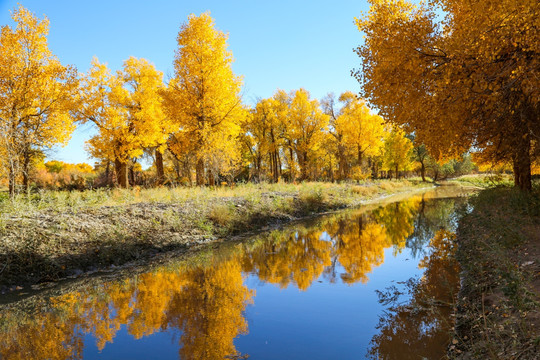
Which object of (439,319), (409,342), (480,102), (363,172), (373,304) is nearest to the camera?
(409,342)

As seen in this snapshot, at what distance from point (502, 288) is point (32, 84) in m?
19.4

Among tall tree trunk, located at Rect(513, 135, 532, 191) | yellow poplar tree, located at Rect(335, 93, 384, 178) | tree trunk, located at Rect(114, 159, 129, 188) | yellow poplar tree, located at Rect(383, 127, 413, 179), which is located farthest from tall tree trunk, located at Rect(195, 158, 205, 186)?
yellow poplar tree, located at Rect(383, 127, 413, 179)

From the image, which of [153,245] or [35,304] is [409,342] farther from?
[153,245]

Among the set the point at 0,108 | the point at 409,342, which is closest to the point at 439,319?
the point at 409,342

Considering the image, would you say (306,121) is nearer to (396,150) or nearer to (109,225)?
(396,150)

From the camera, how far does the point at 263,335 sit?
4805mm

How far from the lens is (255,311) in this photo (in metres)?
5.67

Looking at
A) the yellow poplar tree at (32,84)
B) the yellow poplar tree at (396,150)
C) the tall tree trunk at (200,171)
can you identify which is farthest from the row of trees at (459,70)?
the yellow poplar tree at (396,150)

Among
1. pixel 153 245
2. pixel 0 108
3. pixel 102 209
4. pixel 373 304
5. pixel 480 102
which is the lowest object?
pixel 373 304

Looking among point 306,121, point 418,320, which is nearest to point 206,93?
point 306,121

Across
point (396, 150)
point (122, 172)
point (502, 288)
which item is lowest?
point (502, 288)

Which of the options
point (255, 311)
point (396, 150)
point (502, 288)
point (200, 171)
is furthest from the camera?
point (396, 150)

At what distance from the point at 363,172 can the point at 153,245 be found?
1119 inches

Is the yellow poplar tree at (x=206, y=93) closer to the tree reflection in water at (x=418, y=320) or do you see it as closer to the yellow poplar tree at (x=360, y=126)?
the tree reflection in water at (x=418, y=320)
